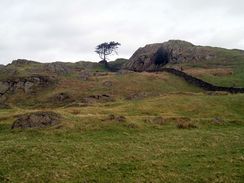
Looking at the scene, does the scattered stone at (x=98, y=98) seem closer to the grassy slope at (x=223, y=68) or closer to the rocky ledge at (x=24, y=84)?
the rocky ledge at (x=24, y=84)

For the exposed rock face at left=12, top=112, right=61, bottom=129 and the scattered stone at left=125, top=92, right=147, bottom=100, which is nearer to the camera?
the exposed rock face at left=12, top=112, right=61, bottom=129

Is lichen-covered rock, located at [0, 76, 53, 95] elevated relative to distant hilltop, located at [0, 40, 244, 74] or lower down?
lower down

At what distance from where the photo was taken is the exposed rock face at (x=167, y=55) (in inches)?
4877

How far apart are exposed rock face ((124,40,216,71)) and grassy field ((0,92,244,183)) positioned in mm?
77520

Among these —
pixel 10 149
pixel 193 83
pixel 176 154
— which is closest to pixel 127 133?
pixel 176 154

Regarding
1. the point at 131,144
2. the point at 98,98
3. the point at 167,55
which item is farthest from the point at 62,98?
the point at 167,55

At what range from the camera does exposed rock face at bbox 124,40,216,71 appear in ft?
406

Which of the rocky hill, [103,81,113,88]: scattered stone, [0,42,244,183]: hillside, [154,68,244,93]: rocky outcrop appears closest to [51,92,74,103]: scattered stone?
[103,81,113,88]: scattered stone

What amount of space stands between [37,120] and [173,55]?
90.1 m

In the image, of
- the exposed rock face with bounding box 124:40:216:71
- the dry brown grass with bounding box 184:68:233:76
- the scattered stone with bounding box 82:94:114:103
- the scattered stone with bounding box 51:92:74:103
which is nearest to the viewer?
the scattered stone with bounding box 82:94:114:103

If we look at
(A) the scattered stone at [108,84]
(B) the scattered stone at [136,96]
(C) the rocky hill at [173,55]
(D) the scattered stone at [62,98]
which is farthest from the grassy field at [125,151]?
(C) the rocky hill at [173,55]

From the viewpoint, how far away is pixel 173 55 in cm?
12625

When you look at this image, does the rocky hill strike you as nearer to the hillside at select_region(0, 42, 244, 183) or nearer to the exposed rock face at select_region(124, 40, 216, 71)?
the exposed rock face at select_region(124, 40, 216, 71)

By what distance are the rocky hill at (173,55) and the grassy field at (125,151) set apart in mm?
76459
